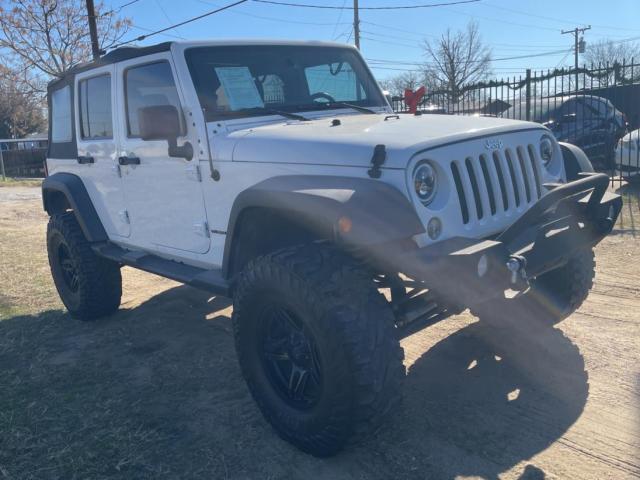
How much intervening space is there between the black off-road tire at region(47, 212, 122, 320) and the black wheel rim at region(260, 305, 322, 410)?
2545 millimetres

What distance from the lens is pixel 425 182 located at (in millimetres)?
2889

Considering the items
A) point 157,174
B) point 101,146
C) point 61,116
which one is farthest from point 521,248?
point 61,116

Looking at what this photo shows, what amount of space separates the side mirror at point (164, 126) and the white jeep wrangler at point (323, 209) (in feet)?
0.04

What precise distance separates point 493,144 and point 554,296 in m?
1.39

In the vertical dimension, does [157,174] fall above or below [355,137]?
below

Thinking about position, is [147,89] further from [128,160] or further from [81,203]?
[81,203]

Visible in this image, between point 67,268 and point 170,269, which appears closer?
point 170,269

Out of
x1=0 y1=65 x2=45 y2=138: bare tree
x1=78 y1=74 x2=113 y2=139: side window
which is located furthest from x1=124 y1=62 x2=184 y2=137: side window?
x1=0 y1=65 x2=45 y2=138: bare tree

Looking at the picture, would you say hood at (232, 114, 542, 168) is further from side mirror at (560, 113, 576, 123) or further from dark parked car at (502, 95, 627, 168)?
dark parked car at (502, 95, 627, 168)

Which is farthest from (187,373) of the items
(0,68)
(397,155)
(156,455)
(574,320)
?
(0,68)

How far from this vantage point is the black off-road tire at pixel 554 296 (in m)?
3.91

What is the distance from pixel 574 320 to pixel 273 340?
260 cm

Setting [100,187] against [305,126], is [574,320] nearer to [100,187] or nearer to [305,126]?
[305,126]

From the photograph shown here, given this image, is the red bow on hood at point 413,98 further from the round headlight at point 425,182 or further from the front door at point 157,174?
the round headlight at point 425,182
